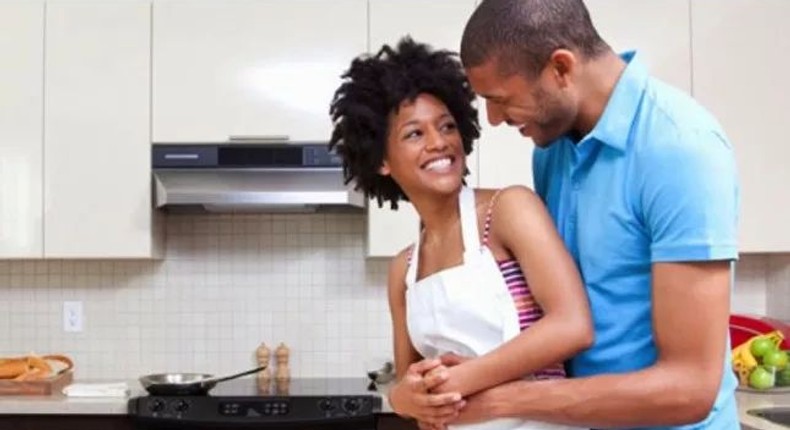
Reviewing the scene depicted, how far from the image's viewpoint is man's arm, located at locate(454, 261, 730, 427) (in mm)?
963

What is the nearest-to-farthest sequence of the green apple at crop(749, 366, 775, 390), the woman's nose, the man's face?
the man's face
the woman's nose
the green apple at crop(749, 366, 775, 390)

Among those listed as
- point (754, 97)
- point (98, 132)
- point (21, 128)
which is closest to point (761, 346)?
point (754, 97)

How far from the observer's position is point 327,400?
8.50 feet

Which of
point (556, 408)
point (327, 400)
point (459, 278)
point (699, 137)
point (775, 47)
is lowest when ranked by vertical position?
point (327, 400)

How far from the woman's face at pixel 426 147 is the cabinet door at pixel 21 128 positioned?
74.1 inches

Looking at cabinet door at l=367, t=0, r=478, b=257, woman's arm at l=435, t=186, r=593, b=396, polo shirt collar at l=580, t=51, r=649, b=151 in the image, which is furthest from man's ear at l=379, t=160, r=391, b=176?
cabinet door at l=367, t=0, r=478, b=257

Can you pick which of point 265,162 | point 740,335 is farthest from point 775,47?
point 265,162

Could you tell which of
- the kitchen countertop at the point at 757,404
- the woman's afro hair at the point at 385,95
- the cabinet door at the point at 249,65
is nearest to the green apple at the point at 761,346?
the kitchen countertop at the point at 757,404

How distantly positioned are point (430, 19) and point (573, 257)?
184 centimetres

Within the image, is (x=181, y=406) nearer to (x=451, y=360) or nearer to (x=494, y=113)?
(x=451, y=360)

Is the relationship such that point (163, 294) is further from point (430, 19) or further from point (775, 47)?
point (775, 47)

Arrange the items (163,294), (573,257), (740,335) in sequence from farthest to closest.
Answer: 1. (163,294)
2. (740,335)
3. (573,257)

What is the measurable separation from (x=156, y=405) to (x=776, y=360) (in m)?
1.81

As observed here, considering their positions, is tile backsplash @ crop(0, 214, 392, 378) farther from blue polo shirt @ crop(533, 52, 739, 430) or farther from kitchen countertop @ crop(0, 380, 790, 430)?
blue polo shirt @ crop(533, 52, 739, 430)
